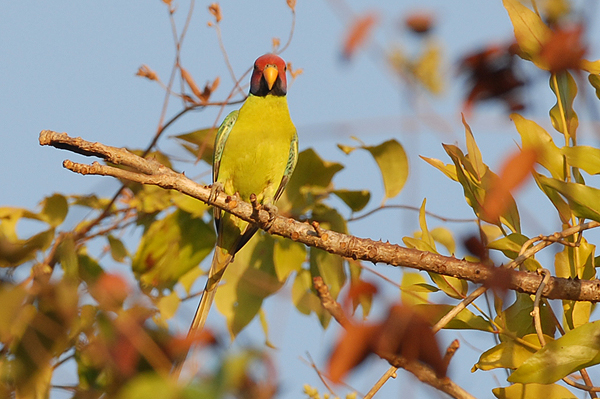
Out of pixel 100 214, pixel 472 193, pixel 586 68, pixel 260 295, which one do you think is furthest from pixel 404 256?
pixel 100 214

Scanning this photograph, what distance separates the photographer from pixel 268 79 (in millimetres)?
4836

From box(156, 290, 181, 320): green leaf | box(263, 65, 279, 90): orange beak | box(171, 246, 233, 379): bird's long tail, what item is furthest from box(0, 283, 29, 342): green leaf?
box(263, 65, 279, 90): orange beak

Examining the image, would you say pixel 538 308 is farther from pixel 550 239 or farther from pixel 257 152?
pixel 257 152

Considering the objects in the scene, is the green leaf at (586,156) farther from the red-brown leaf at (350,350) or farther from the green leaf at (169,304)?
the green leaf at (169,304)

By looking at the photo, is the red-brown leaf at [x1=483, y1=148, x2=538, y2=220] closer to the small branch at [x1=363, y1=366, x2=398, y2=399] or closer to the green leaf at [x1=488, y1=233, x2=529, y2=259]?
the small branch at [x1=363, y1=366, x2=398, y2=399]

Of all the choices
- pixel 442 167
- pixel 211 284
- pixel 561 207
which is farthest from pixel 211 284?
pixel 561 207

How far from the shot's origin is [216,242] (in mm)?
4152

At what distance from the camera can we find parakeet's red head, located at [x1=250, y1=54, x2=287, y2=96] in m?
4.86

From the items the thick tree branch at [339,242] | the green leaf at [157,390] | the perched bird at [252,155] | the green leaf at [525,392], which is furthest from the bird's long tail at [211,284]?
the green leaf at [157,390]

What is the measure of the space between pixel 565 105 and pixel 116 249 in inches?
110

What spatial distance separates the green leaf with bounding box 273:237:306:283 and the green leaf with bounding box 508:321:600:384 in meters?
2.00

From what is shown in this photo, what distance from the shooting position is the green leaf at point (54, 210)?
12.5 feet

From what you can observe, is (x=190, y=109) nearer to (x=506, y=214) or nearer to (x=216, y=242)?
(x=216, y=242)

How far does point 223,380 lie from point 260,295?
2712 mm
